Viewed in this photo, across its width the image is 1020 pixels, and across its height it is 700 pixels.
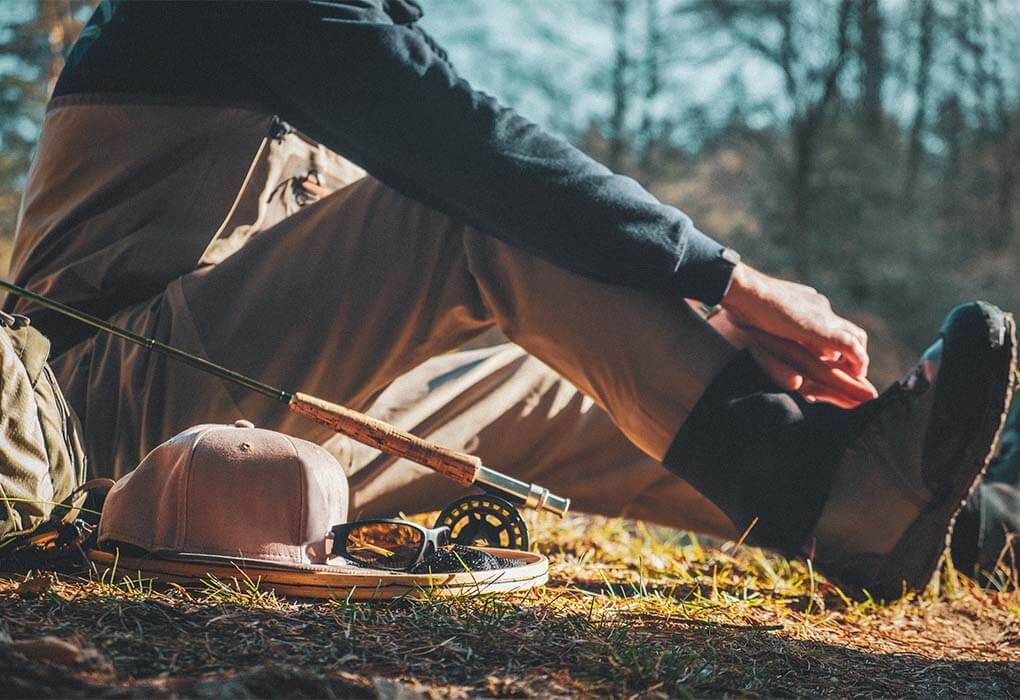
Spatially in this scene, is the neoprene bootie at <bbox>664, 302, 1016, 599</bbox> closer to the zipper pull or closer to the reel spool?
the reel spool

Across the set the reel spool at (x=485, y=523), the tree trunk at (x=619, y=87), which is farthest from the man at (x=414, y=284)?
the tree trunk at (x=619, y=87)

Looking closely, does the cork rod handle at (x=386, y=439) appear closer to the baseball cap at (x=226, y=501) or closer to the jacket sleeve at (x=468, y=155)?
the baseball cap at (x=226, y=501)

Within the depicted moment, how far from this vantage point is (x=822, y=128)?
13211 millimetres

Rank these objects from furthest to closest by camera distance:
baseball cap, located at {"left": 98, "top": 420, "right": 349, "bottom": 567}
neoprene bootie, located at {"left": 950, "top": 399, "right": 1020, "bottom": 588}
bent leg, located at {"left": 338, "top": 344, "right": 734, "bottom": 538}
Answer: bent leg, located at {"left": 338, "top": 344, "right": 734, "bottom": 538} < neoprene bootie, located at {"left": 950, "top": 399, "right": 1020, "bottom": 588} < baseball cap, located at {"left": 98, "top": 420, "right": 349, "bottom": 567}

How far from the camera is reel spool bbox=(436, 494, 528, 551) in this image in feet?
6.82

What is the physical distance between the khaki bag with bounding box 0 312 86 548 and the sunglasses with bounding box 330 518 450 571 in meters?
0.52

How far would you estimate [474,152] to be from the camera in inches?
82.2

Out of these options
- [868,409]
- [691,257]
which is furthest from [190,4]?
[868,409]

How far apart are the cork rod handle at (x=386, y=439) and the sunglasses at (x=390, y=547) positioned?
4.9 inches

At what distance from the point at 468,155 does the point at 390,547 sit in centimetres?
82

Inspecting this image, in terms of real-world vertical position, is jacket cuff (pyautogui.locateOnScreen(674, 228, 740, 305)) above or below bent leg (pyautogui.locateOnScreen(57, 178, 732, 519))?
above

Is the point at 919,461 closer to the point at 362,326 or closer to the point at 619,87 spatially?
the point at 362,326

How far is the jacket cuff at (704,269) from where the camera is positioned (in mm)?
2088

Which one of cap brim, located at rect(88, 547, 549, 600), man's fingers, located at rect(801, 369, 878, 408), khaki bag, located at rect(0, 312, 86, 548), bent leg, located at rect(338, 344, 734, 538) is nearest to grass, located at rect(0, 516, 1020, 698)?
cap brim, located at rect(88, 547, 549, 600)
